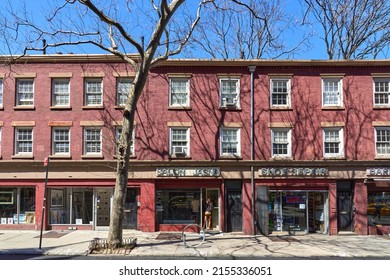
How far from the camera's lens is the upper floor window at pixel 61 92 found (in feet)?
62.9

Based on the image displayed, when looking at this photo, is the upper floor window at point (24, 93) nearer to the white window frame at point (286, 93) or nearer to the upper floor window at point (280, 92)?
the white window frame at point (286, 93)

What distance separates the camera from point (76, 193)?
62.5 feet

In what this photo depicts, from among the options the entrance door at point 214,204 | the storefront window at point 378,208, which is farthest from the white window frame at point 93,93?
the storefront window at point 378,208

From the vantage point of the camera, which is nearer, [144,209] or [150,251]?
[150,251]

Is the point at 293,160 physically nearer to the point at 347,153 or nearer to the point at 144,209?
the point at 347,153

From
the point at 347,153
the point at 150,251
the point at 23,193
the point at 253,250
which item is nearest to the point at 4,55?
the point at 23,193

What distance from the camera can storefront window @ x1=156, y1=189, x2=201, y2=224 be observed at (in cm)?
1862

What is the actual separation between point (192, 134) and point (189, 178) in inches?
94.0

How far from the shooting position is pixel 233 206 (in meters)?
18.4

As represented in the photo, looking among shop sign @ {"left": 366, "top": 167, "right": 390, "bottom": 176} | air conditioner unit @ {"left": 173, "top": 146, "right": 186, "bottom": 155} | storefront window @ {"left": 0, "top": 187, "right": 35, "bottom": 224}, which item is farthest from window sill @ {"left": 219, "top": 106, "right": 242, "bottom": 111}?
storefront window @ {"left": 0, "top": 187, "right": 35, "bottom": 224}

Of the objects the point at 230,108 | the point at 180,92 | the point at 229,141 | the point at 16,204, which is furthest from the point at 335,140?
the point at 16,204

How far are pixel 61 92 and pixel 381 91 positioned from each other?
1768 cm

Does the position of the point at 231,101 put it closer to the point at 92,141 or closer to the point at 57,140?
the point at 92,141

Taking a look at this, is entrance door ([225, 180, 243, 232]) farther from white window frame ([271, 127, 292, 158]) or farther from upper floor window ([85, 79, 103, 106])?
upper floor window ([85, 79, 103, 106])
